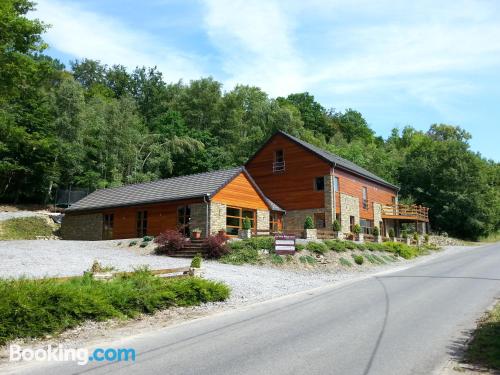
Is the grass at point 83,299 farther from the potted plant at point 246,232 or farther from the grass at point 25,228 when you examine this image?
the grass at point 25,228

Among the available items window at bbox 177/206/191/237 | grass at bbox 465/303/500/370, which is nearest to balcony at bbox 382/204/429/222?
window at bbox 177/206/191/237

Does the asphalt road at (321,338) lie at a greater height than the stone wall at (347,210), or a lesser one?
lesser

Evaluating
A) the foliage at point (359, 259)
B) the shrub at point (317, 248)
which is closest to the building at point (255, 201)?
the shrub at point (317, 248)

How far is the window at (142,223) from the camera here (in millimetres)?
31330

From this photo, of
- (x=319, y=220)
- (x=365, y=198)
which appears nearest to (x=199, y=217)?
(x=319, y=220)

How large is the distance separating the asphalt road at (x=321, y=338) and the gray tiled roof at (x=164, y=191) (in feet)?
51.1

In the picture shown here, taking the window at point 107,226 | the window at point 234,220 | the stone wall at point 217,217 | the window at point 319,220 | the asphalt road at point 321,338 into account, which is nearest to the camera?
the asphalt road at point 321,338

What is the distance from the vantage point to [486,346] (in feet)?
25.3

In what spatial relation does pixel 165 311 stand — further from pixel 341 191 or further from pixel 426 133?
pixel 426 133

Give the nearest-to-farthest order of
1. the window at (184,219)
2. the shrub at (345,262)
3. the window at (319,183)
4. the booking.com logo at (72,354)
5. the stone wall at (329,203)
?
the booking.com logo at (72,354) → the shrub at (345,262) → the window at (184,219) → the stone wall at (329,203) → the window at (319,183)

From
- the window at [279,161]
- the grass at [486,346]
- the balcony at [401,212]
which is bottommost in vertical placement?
the grass at [486,346]

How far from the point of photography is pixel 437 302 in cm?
1242

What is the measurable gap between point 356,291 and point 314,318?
4948 millimetres

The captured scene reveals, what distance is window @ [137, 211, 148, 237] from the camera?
3133 cm
